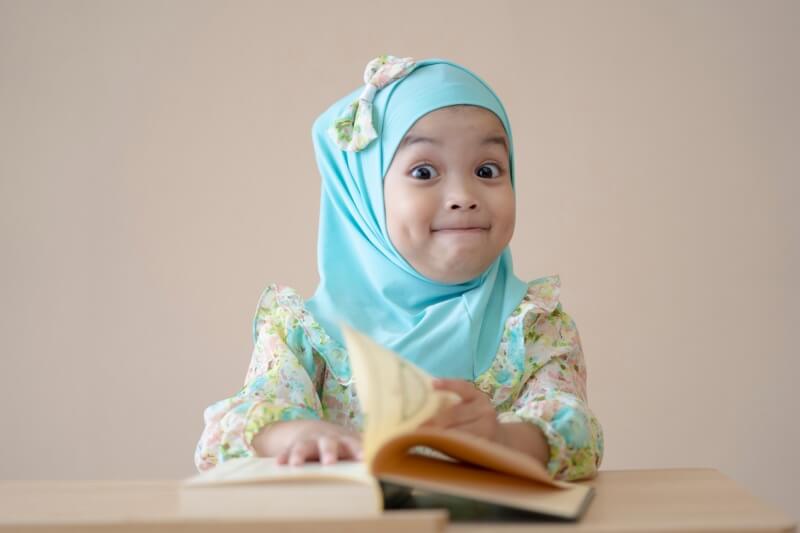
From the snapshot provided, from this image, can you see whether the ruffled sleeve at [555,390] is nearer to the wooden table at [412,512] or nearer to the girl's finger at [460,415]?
the wooden table at [412,512]

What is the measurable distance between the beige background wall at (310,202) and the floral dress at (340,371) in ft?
3.94

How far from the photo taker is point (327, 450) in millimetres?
918

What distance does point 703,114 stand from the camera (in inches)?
102

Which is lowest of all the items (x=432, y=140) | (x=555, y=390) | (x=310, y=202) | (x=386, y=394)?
(x=555, y=390)

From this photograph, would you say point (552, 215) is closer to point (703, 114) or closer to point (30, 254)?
point (703, 114)

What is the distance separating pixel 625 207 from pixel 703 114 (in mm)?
326

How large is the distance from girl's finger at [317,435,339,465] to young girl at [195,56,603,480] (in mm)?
262

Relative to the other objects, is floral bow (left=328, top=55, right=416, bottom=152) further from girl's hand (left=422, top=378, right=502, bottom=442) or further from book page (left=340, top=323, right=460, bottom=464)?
book page (left=340, top=323, right=460, bottom=464)

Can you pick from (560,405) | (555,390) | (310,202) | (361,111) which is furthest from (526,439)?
(310,202)

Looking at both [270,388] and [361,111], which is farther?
[361,111]

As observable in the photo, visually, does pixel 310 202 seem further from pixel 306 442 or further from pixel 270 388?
pixel 306 442

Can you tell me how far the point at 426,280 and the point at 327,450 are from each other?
0.55 meters

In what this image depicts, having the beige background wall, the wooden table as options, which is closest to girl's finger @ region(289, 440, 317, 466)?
the wooden table

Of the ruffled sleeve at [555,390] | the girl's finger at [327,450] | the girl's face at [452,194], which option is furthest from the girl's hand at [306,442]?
the girl's face at [452,194]
